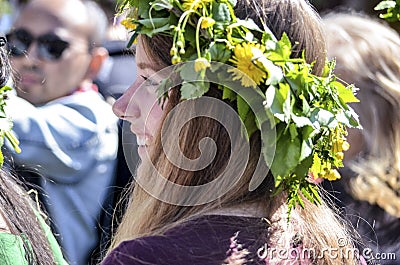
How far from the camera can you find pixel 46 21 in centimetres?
351

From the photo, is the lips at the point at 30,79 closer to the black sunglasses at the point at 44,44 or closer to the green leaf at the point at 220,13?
the black sunglasses at the point at 44,44

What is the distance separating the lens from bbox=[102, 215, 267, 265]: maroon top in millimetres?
Result: 1352

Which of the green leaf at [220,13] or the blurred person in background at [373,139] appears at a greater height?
the green leaf at [220,13]

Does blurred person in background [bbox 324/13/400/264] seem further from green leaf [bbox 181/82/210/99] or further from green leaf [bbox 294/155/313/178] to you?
green leaf [bbox 181/82/210/99]

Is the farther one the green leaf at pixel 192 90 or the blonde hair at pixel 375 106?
the blonde hair at pixel 375 106

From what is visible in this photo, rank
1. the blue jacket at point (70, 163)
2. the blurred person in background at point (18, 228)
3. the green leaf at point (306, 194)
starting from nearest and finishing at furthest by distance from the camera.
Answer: the green leaf at point (306, 194)
the blurred person in background at point (18, 228)
the blue jacket at point (70, 163)

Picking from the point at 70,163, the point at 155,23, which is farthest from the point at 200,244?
the point at 70,163

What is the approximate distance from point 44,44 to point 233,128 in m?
2.18

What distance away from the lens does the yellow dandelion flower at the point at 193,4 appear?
1477 mm

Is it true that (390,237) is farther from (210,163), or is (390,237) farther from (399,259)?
(210,163)

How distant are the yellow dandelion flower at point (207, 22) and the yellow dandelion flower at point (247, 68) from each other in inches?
2.6

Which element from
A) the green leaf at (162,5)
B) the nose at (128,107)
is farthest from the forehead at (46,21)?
the green leaf at (162,5)

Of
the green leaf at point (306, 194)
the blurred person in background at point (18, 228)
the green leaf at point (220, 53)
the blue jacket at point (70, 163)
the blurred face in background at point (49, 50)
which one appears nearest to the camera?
the green leaf at point (220, 53)

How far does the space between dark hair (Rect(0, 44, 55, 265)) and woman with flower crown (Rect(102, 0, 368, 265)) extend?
1.00ft
